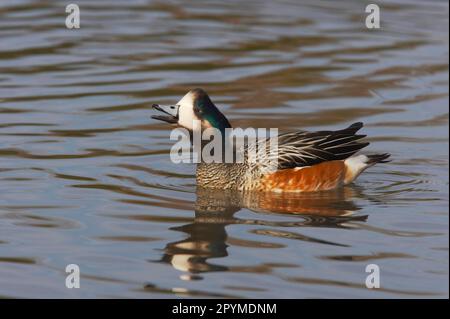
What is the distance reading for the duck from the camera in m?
10.1

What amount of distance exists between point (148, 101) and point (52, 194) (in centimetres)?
361

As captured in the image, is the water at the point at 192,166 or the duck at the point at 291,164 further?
the duck at the point at 291,164

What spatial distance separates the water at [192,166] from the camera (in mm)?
7992

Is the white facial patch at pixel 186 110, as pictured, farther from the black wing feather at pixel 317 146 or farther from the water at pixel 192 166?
the black wing feather at pixel 317 146

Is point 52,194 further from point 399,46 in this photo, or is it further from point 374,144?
point 399,46

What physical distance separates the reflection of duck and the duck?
93 mm

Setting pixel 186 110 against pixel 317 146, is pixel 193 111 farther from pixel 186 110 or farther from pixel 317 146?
pixel 317 146

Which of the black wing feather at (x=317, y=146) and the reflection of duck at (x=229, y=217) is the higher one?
the black wing feather at (x=317, y=146)

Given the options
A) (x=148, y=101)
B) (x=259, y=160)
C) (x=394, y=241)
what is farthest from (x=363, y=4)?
(x=394, y=241)

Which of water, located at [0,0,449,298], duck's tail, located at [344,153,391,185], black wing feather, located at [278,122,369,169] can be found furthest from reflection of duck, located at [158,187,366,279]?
black wing feather, located at [278,122,369,169]

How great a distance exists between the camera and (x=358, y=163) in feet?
34.3

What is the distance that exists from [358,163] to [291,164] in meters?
0.61

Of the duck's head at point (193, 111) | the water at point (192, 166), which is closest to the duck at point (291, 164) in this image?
the duck's head at point (193, 111)

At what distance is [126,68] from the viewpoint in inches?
584
